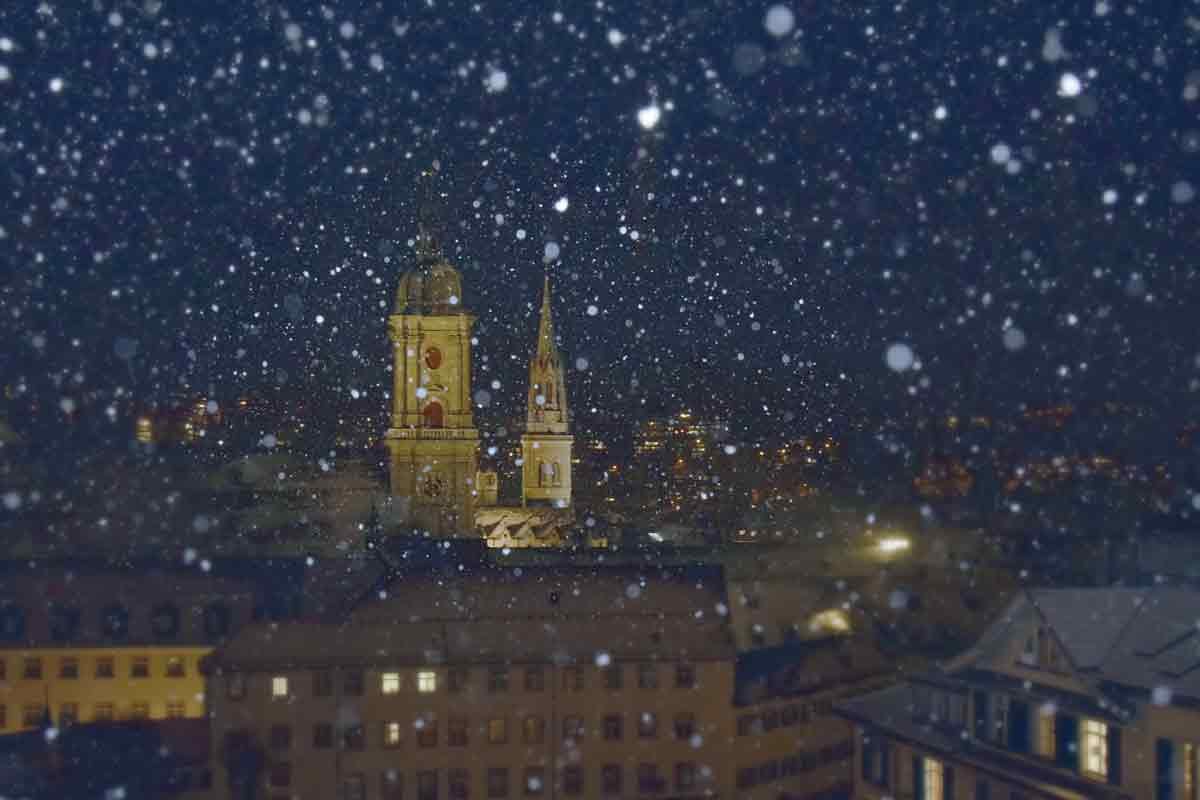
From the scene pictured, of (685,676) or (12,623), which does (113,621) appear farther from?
(685,676)

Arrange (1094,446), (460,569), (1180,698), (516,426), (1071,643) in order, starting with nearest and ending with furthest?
(1180,698), (1071,643), (460,569), (1094,446), (516,426)

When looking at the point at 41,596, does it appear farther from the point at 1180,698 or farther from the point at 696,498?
the point at 696,498

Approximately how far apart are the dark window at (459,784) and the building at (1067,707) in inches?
564

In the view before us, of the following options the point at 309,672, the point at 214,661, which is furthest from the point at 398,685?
the point at 214,661

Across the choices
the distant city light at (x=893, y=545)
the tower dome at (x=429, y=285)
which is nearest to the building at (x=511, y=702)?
the distant city light at (x=893, y=545)

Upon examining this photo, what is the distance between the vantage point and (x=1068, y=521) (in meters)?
67.9

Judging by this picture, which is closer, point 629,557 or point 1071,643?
point 1071,643

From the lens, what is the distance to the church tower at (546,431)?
95750 mm

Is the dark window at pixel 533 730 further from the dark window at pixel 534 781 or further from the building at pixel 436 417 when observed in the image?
the building at pixel 436 417

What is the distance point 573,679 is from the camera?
38.8 metres

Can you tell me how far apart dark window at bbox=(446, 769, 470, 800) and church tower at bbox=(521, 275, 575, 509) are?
55824 mm

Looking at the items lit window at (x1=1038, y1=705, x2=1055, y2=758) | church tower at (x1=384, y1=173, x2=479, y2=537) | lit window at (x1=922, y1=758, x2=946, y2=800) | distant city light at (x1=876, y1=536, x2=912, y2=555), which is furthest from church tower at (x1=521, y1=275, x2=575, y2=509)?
lit window at (x1=1038, y1=705, x2=1055, y2=758)

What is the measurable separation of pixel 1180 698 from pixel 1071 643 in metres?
2.39

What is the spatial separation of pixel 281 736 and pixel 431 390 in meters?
43.0
